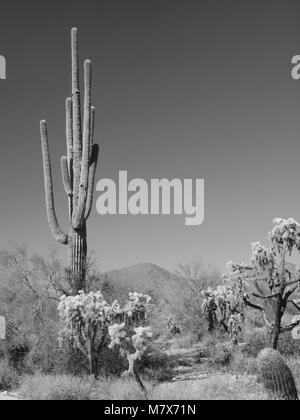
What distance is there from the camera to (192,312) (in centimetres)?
2219

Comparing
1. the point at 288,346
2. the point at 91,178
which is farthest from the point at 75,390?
the point at 91,178

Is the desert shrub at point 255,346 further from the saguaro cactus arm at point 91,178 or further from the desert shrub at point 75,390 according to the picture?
the saguaro cactus arm at point 91,178

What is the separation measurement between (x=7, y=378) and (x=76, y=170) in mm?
6717

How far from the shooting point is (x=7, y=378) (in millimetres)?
11930

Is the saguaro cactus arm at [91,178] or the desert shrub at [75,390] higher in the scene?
the saguaro cactus arm at [91,178]

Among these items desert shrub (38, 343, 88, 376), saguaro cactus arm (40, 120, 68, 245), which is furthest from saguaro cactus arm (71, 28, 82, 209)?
desert shrub (38, 343, 88, 376)

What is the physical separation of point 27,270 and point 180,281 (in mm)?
12340

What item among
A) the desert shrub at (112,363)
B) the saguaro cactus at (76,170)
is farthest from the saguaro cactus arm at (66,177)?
the desert shrub at (112,363)

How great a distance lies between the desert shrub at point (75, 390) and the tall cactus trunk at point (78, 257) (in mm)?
3882

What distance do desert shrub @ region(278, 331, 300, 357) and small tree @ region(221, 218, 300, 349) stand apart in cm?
115

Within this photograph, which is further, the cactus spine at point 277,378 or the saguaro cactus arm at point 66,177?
the saguaro cactus arm at point 66,177

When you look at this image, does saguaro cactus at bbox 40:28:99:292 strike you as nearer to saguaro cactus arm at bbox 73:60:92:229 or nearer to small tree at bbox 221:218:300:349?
saguaro cactus arm at bbox 73:60:92:229

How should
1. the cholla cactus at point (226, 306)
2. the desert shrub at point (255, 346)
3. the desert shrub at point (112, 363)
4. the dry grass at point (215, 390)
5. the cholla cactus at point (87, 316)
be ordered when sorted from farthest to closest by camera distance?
the desert shrub at point (255, 346), the cholla cactus at point (226, 306), the desert shrub at point (112, 363), the cholla cactus at point (87, 316), the dry grass at point (215, 390)

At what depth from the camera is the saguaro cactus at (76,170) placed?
1495 cm
